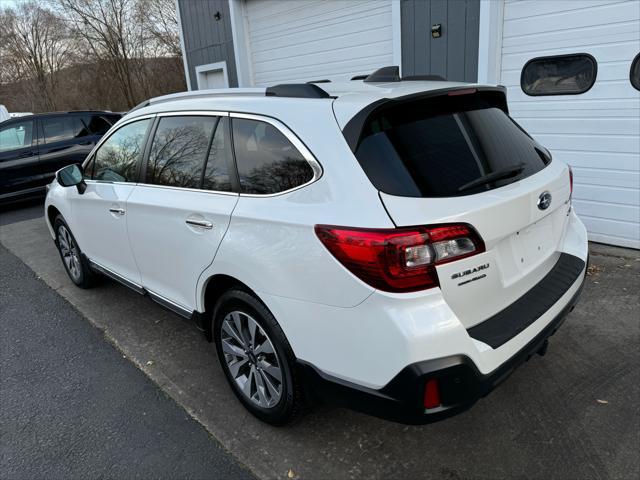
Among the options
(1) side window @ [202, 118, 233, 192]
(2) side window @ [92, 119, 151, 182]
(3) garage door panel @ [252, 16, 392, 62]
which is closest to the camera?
(1) side window @ [202, 118, 233, 192]

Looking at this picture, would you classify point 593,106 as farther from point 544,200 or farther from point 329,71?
point 329,71

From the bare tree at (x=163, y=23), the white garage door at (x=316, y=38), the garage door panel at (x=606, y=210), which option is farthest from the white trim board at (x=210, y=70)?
the bare tree at (x=163, y=23)

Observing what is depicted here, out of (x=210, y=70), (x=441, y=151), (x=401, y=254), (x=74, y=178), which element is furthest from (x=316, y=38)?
(x=401, y=254)

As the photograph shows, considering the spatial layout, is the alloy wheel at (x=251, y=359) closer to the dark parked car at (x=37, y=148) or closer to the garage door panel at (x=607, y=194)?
the garage door panel at (x=607, y=194)

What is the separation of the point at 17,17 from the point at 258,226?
3141cm

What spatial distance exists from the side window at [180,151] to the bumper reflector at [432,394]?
5.37 feet

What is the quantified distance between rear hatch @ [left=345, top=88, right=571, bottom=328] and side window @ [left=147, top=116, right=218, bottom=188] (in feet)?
3.63

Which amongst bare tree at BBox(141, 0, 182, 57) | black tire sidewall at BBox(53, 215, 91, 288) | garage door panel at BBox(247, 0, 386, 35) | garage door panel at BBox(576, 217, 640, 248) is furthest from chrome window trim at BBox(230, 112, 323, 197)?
bare tree at BBox(141, 0, 182, 57)

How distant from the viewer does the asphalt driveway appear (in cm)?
226

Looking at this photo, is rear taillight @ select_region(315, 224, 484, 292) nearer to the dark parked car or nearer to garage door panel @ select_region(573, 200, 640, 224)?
garage door panel @ select_region(573, 200, 640, 224)

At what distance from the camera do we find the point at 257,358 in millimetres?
2494

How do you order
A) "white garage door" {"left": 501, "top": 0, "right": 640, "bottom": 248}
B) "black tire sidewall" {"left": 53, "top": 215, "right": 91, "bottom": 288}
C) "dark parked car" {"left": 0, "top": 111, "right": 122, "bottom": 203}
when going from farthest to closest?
1. "dark parked car" {"left": 0, "top": 111, "right": 122, "bottom": 203}
2. "white garage door" {"left": 501, "top": 0, "right": 640, "bottom": 248}
3. "black tire sidewall" {"left": 53, "top": 215, "right": 91, "bottom": 288}

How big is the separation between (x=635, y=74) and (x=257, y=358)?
4328mm

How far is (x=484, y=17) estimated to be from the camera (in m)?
5.15
